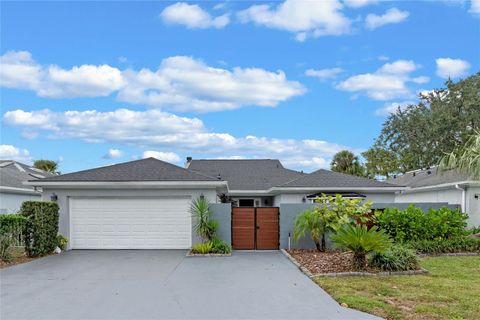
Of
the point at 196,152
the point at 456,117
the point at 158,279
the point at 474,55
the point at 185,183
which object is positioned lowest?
the point at 158,279

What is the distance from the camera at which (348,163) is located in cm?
4116

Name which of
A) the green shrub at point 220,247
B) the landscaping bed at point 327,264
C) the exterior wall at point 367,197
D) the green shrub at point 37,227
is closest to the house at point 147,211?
the green shrub at point 220,247

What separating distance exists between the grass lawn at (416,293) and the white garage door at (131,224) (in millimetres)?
7884

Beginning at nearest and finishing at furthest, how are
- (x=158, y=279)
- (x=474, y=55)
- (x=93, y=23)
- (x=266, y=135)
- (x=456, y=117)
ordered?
(x=158, y=279) < (x=93, y=23) < (x=474, y=55) < (x=266, y=135) < (x=456, y=117)

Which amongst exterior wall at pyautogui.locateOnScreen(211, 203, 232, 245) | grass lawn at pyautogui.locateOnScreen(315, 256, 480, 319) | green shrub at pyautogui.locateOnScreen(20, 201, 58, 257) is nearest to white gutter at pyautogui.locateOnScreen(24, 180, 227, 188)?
exterior wall at pyautogui.locateOnScreen(211, 203, 232, 245)

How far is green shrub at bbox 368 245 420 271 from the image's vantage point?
10531 mm

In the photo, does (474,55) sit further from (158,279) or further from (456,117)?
(158,279)

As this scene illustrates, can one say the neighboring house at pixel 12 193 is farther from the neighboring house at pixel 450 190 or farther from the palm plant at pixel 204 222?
the neighboring house at pixel 450 190

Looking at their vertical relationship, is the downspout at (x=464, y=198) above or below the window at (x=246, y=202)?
above

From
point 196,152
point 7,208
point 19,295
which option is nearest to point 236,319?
point 19,295

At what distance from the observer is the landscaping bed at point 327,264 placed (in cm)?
1045

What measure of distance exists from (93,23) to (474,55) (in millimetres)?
21175

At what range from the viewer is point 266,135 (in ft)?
99.2

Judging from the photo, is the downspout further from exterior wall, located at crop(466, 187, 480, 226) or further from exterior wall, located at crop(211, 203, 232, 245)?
exterior wall, located at crop(211, 203, 232, 245)
